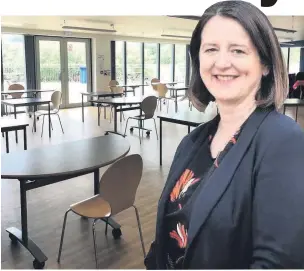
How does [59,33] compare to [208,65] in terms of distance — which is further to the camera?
[59,33]

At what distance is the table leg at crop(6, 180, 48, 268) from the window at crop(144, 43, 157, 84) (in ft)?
33.1

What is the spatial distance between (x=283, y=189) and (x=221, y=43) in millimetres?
358

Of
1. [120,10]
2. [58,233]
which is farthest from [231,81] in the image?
[58,233]

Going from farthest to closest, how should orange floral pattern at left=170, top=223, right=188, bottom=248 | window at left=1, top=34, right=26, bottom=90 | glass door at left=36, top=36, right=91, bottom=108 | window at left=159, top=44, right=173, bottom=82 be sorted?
window at left=159, top=44, right=173, bottom=82 < glass door at left=36, top=36, right=91, bottom=108 < window at left=1, top=34, right=26, bottom=90 < orange floral pattern at left=170, top=223, right=188, bottom=248

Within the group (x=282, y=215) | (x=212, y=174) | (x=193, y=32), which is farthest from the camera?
(x=193, y=32)

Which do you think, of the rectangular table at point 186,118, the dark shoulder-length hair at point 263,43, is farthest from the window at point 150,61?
the dark shoulder-length hair at point 263,43

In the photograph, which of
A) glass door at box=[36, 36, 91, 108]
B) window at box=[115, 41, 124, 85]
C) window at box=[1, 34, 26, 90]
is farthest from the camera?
window at box=[115, 41, 124, 85]

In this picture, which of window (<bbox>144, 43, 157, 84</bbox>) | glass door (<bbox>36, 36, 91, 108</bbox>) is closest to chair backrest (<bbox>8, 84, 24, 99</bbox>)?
glass door (<bbox>36, 36, 91, 108</bbox>)

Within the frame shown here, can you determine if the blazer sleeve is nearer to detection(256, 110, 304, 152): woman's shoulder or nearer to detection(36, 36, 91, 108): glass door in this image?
detection(256, 110, 304, 152): woman's shoulder

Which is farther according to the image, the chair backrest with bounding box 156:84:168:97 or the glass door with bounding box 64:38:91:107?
the glass door with bounding box 64:38:91:107

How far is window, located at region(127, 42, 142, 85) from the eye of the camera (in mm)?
11977

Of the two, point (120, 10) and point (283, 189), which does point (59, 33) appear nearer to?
point (120, 10)

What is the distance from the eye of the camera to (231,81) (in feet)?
2.77

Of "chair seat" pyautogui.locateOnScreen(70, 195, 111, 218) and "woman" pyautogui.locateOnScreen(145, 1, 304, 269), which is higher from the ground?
"woman" pyautogui.locateOnScreen(145, 1, 304, 269)
